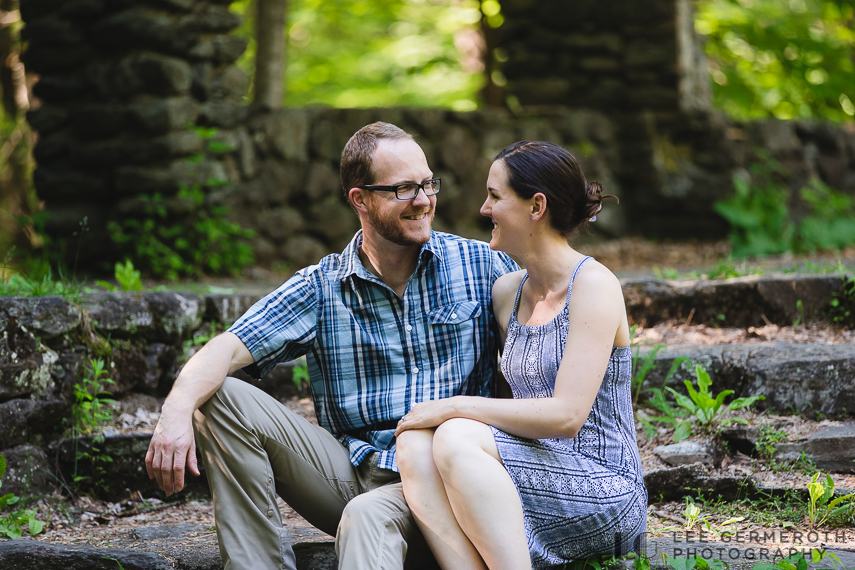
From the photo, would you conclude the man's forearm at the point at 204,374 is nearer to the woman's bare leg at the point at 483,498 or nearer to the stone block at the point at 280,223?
the woman's bare leg at the point at 483,498

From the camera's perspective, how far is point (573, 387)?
198 centimetres

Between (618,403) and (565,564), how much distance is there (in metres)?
0.46

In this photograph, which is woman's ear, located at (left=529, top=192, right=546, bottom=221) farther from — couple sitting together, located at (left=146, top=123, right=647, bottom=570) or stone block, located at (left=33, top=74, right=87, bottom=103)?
stone block, located at (left=33, top=74, right=87, bottom=103)

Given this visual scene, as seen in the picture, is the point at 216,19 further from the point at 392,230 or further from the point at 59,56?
the point at 392,230

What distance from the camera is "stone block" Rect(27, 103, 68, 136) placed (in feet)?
15.8

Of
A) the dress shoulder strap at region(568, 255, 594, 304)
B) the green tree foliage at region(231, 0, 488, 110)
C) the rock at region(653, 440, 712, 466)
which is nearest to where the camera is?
the dress shoulder strap at region(568, 255, 594, 304)

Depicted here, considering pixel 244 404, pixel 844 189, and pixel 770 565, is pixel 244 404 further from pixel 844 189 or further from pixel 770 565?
pixel 844 189

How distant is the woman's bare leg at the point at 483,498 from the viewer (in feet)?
6.20

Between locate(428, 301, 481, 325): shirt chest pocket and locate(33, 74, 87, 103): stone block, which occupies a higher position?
locate(33, 74, 87, 103): stone block

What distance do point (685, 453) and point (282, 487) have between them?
144 cm

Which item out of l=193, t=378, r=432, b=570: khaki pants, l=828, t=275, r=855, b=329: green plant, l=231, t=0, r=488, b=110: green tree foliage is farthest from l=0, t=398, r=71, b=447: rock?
l=231, t=0, r=488, b=110: green tree foliage

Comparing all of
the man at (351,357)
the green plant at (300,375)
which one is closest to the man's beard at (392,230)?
the man at (351,357)

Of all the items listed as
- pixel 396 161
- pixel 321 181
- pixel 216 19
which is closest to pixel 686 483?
pixel 396 161

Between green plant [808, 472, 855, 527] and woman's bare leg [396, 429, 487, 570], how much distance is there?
1.09 m
